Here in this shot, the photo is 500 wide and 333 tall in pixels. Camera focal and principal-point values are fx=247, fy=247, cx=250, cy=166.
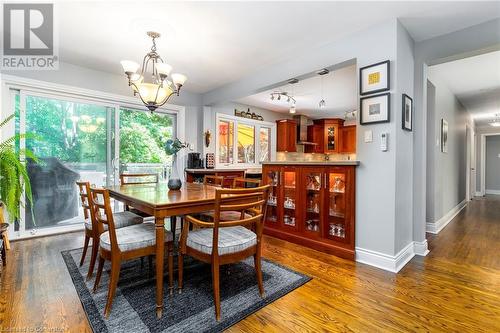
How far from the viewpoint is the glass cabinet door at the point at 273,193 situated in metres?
3.50

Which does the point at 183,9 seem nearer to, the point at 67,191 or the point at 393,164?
the point at 393,164

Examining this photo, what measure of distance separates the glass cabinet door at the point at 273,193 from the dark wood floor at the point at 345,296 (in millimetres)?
649

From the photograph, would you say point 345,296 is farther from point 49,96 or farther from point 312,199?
point 49,96

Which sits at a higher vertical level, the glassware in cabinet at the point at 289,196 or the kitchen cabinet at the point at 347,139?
the kitchen cabinet at the point at 347,139

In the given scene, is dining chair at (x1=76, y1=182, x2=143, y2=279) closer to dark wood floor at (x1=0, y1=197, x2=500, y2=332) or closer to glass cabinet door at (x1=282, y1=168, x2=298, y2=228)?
dark wood floor at (x1=0, y1=197, x2=500, y2=332)

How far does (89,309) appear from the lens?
5.54 feet

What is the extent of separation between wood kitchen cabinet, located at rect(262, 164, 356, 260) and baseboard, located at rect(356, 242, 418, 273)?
0.35 ft

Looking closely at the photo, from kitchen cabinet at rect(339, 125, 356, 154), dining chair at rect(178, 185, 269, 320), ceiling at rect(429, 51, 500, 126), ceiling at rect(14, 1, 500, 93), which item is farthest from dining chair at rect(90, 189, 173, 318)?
kitchen cabinet at rect(339, 125, 356, 154)

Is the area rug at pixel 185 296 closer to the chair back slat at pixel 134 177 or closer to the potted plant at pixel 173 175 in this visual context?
the potted plant at pixel 173 175

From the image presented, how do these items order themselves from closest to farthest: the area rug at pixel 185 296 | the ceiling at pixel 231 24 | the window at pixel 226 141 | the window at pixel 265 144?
the area rug at pixel 185 296 → the ceiling at pixel 231 24 → the window at pixel 226 141 → the window at pixel 265 144

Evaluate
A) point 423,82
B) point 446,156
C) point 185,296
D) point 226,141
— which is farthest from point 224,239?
point 446,156

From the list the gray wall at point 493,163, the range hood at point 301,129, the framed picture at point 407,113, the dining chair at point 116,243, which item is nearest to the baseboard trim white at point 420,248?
the framed picture at point 407,113

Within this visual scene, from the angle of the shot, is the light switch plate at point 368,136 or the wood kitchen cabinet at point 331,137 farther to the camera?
the wood kitchen cabinet at point 331,137

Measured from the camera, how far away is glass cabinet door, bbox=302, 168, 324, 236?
9.83 feet
